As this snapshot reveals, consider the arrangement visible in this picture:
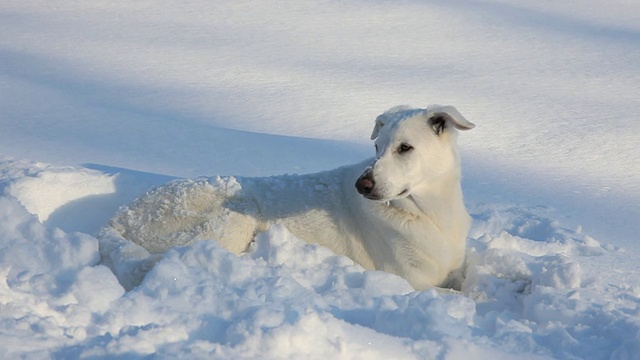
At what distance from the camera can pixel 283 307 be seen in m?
3.35

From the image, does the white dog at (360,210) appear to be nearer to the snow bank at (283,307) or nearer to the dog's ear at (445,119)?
the dog's ear at (445,119)

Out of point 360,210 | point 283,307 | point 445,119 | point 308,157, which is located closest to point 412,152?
point 445,119

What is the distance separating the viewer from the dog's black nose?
4.55 m

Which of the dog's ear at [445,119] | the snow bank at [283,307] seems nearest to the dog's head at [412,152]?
the dog's ear at [445,119]

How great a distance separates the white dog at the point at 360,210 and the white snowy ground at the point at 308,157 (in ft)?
0.83

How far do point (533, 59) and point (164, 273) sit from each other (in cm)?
793

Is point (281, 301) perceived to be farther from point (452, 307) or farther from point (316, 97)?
point (316, 97)

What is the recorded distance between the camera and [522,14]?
12445 mm

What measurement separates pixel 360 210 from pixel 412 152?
569 mm

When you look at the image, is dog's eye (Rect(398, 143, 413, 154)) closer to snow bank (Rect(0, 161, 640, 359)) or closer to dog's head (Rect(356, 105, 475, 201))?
dog's head (Rect(356, 105, 475, 201))

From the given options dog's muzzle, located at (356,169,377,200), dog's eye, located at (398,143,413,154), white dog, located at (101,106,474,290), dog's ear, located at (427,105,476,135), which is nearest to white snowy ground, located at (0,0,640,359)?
white dog, located at (101,106,474,290)

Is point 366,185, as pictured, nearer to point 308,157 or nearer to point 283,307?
point 283,307

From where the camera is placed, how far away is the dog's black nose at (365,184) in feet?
14.9

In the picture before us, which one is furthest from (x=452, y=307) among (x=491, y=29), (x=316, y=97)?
(x=491, y=29)
